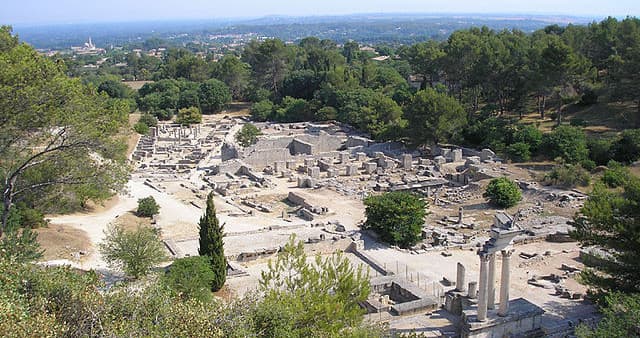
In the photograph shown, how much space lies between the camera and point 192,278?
18.5 metres

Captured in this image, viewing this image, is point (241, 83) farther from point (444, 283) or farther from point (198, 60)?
point (444, 283)

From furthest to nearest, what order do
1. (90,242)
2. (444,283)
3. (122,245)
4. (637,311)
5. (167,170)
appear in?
(167,170)
(90,242)
(444,283)
(122,245)
(637,311)

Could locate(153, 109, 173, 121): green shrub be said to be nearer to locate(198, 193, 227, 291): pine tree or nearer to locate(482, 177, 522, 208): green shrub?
locate(482, 177, 522, 208): green shrub

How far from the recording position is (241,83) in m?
83.9

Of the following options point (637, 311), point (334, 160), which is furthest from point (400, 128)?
point (637, 311)

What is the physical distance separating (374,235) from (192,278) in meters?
11.8

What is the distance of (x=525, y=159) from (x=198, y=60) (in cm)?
6283

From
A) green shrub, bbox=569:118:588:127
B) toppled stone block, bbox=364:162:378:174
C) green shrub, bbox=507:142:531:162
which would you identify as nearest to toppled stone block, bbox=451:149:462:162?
green shrub, bbox=507:142:531:162

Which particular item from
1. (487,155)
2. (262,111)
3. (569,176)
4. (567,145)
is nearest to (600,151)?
(567,145)

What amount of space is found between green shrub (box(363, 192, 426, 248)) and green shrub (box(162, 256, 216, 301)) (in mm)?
9682

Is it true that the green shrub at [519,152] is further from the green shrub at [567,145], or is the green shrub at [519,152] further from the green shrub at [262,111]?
the green shrub at [262,111]

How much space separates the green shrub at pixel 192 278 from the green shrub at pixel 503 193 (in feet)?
63.5

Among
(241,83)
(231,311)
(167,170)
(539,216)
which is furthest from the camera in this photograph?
(241,83)

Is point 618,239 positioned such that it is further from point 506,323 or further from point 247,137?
point 247,137
